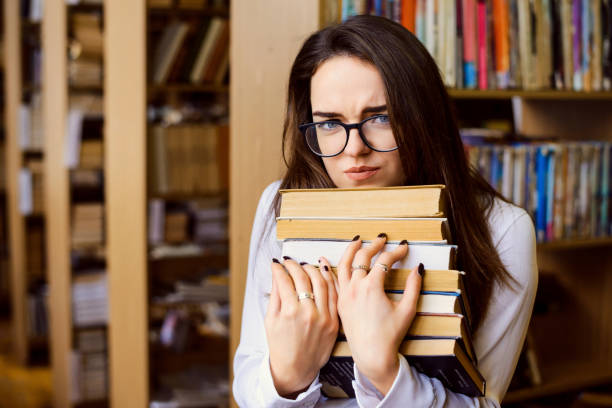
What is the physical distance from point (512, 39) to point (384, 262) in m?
1.18

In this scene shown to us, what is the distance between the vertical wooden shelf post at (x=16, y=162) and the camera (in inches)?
163

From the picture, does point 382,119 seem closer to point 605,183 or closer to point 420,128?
point 420,128

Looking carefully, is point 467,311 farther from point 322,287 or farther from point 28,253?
point 28,253

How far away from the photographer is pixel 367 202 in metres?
1.02

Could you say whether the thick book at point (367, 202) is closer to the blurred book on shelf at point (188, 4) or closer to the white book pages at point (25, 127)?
the blurred book on shelf at point (188, 4)

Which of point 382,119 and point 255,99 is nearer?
point 382,119

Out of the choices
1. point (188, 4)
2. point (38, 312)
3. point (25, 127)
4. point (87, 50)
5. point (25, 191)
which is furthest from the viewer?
point (38, 312)

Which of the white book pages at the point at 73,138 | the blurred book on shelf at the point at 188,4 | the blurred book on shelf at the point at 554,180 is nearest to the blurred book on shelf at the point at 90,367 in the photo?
the white book pages at the point at 73,138

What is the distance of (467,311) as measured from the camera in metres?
1.04

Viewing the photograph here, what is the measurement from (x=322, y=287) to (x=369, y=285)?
0.08m

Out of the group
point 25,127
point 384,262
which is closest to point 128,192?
point 384,262

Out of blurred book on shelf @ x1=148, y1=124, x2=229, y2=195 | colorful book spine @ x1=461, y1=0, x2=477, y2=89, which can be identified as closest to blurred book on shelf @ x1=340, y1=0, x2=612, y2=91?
colorful book spine @ x1=461, y1=0, x2=477, y2=89

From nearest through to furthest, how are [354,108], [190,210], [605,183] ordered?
1. [354,108]
2. [605,183]
3. [190,210]

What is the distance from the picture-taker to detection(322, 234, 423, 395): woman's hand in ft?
3.04
